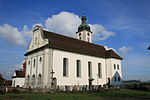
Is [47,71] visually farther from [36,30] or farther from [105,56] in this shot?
[105,56]

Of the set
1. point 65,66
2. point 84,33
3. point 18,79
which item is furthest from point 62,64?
point 84,33

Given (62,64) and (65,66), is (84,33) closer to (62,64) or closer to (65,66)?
(65,66)

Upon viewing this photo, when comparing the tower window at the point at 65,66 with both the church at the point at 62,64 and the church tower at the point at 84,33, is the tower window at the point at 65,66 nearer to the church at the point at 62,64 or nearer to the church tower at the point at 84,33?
the church at the point at 62,64

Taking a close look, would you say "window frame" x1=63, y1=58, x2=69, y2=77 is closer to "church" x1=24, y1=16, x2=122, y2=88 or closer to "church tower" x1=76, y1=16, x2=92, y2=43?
"church" x1=24, y1=16, x2=122, y2=88

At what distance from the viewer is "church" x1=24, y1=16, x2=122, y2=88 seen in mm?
31594

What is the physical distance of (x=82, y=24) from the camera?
56156 mm

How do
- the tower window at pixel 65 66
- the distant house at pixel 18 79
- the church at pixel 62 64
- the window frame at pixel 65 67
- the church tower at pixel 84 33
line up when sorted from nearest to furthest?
the church at pixel 62 64 < the window frame at pixel 65 67 < the tower window at pixel 65 66 < the distant house at pixel 18 79 < the church tower at pixel 84 33

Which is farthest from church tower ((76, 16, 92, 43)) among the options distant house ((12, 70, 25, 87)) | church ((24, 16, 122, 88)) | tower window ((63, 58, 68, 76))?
distant house ((12, 70, 25, 87))

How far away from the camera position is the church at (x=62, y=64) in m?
31.6

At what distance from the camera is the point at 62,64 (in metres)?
33.1

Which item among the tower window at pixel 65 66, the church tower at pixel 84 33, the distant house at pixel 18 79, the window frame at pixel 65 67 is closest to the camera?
the window frame at pixel 65 67

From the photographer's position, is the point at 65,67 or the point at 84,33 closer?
the point at 65,67

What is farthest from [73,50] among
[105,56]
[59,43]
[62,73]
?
[105,56]

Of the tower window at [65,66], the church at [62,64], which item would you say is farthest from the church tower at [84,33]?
the tower window at [65,66]
